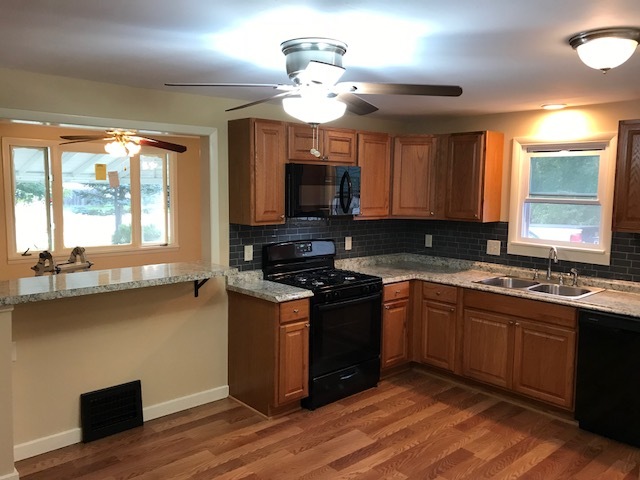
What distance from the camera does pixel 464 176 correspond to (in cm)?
444

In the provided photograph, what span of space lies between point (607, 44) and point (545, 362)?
2315mm

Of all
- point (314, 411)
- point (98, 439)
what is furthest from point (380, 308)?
point (98, 439)

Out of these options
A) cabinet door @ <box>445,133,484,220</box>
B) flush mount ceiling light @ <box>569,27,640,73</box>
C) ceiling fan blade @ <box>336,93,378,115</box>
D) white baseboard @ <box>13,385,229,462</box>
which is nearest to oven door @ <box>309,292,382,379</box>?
white baseboard @ <box>13,385,229,462</box>

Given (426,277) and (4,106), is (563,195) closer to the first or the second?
(426,277)

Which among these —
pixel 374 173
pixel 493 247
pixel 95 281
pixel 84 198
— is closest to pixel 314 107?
pixel 95 281

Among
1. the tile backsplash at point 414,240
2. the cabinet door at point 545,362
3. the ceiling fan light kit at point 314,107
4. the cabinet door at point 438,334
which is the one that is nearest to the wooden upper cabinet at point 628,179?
the tile backsplash at point 414,240

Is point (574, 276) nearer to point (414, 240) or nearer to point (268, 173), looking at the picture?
point (414, 240)

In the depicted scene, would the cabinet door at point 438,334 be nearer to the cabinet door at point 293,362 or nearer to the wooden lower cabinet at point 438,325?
the wooden lower cabinet at point 438,325

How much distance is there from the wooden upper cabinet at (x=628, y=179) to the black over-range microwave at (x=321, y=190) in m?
1.86

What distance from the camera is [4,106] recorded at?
116 inches

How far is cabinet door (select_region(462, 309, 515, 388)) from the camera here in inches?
153

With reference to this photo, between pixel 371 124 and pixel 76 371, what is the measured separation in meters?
3.19

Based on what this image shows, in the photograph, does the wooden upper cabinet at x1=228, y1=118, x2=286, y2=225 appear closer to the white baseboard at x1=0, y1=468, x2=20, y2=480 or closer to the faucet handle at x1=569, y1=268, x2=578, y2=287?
the white baseboard at x1=0, y1=468, x2=20, y2=480

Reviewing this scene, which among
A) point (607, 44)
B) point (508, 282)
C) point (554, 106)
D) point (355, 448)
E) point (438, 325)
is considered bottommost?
point (355, 448)
